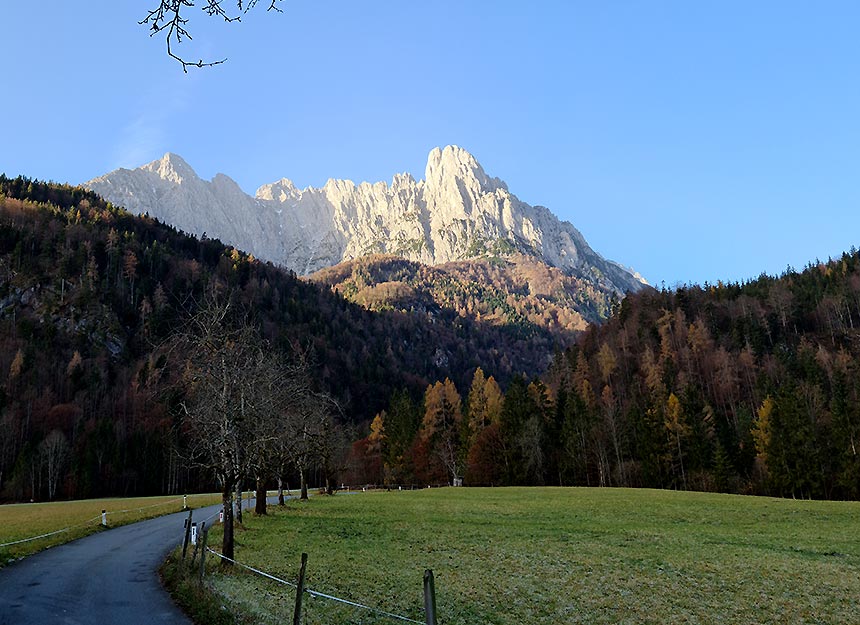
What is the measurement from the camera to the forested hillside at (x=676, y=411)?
3275 inches

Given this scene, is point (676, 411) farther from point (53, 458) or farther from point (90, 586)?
point (53, 458)

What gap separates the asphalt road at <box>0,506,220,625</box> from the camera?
1561cm

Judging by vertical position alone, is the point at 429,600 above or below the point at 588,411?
above

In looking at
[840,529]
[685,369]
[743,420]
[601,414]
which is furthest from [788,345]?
[840,529]

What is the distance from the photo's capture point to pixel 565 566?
22734mm

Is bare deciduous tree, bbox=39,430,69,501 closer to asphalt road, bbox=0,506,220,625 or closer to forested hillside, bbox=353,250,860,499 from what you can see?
forested hillside, bbox=353,250,860,499

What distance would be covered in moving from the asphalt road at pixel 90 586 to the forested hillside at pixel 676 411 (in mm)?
80872

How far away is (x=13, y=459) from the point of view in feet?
402

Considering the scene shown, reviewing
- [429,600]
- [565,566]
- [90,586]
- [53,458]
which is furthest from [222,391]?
[53,458]

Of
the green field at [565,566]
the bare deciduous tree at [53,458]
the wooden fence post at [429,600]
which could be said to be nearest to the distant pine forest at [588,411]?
the bare deciduous tree at [53,458]

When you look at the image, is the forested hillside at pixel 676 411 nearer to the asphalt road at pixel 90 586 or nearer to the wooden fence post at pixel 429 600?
the asphalt road at pixel 90 586

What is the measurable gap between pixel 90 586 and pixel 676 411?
9268 centimetres

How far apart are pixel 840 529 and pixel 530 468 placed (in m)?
69.0

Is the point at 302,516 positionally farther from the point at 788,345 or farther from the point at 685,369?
the point at 788,345
